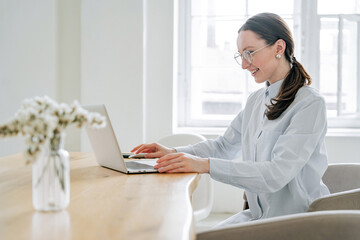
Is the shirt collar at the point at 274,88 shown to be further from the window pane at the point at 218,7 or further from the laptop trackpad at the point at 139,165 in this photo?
the window pane at the point at 218,7

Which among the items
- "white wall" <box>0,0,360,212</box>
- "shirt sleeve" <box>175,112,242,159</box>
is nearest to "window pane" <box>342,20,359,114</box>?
"white wall" <box>0,0,360,212</box>

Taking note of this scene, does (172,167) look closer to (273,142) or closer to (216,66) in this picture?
(273,142)

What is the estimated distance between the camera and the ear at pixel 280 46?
1943 mm

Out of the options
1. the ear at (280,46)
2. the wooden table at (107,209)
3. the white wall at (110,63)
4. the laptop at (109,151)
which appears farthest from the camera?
the white wall at (110,63)

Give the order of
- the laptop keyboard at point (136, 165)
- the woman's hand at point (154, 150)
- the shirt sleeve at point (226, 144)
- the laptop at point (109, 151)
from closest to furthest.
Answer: the laptop at point (109, 151) < the laptop keyboard at point (136, 165) < the woman's hand at point (154, 150) < the shirt sleeve at point (226, 144)

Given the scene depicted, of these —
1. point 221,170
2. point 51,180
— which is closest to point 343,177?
point 221,170

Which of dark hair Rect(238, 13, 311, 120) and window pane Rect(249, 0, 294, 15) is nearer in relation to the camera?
dark hair Rect(238, 13, 311, 120)

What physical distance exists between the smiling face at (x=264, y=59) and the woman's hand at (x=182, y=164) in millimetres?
514

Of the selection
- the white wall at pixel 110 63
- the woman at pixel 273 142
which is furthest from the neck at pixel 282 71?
the white wall at pixel 110 63

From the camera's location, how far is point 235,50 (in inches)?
158

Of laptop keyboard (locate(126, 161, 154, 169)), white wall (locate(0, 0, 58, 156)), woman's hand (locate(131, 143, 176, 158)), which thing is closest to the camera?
laptop keyboard (locate(126, 161, 154, 169))

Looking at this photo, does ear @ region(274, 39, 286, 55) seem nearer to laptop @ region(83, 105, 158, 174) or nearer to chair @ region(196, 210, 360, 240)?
laptop @ region(83, 105, 158, 174)

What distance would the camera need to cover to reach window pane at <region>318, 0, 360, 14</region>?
3.89 meters

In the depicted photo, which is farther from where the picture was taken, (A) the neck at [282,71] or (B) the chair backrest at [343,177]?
(B) the chair backrest at [343,177]
